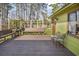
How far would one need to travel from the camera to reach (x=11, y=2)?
8438 millimetres

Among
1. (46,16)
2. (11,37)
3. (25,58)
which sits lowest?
(25,58)

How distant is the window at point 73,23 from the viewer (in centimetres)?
916

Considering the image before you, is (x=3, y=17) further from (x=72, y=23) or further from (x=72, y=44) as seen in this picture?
(x=72, y=44)

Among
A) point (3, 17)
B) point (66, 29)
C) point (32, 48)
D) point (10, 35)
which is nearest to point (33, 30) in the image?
point (32, 48)

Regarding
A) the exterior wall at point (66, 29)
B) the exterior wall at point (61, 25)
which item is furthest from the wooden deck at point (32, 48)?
the exterior wall at point (61, 25)

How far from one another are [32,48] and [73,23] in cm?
168

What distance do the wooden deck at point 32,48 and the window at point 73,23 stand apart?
2.42 ft

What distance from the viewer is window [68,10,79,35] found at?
30.1 ft

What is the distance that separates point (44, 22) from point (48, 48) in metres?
0.91

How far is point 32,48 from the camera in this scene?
30.8 feet

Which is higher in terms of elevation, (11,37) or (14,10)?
(14,10)

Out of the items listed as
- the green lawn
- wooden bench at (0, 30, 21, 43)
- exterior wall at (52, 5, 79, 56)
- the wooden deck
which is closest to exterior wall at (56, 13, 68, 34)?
exterior wall at (52, 5, 79, 56)

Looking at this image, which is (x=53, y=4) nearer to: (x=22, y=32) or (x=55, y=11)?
(x=55, y=11)

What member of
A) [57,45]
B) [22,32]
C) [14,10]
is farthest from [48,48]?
[14,10]
